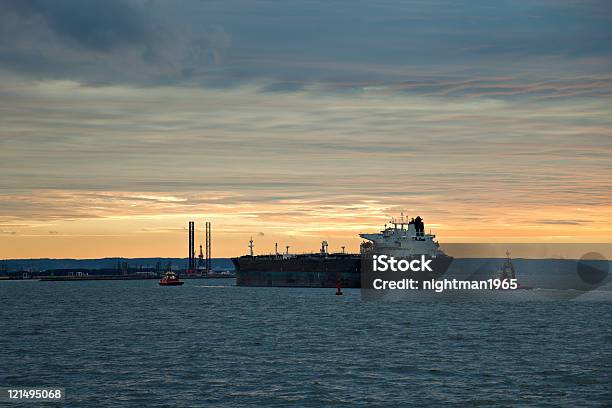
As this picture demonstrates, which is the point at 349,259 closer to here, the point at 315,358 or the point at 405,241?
the point at 405,241

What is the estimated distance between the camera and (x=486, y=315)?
87938mm

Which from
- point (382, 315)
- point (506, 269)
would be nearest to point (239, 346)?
point (382, 315)

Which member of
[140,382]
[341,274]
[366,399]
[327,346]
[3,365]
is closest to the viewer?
[366,399]

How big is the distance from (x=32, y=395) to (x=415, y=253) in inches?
4824

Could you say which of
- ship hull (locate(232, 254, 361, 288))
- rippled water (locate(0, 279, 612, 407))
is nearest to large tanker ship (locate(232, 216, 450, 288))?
ship hull (locate(232, 254, 361, 288))

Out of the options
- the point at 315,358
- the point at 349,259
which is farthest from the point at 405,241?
the point at 315,358

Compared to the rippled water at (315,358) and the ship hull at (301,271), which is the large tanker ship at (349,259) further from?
the rippled water at (315,358)

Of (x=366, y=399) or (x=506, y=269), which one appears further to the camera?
(x=506, y=269)

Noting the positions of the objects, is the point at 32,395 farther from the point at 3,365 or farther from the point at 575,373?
the point at 575,373

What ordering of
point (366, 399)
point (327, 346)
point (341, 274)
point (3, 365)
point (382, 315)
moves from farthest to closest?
point (341, 274), point (382, 315), point (327, 346), point (3, 365), point (366, 399)

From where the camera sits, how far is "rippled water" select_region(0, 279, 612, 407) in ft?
129

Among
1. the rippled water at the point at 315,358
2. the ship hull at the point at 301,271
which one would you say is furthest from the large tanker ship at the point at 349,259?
the rippled water at the point at 315,358

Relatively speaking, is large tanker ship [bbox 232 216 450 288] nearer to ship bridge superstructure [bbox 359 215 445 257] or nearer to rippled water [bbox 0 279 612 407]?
ship bridge superstructure [bbox 359 215 445 257]

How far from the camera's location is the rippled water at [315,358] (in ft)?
129
